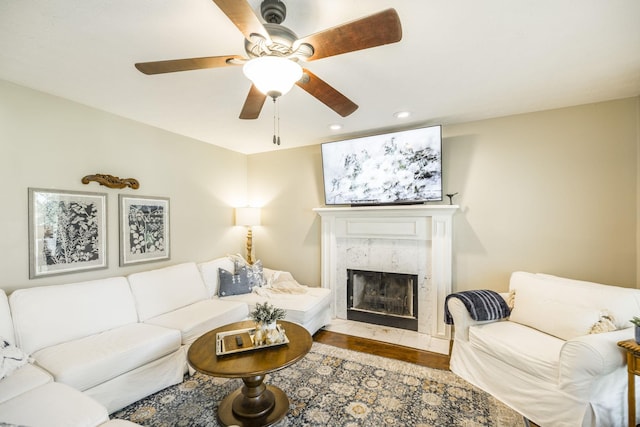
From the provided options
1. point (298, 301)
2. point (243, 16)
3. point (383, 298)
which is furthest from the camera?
point (383, 298)

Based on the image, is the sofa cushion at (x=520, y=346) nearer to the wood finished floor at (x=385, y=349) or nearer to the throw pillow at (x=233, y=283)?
the wood finished floor at (x=385, y=349)

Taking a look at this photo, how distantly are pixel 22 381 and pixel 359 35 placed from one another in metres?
2.60

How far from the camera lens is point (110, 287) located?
2523 mm

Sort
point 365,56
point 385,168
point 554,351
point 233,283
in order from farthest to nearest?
1. point 233,283
2. point 385,168
3. point 554,351
4. point 365,56

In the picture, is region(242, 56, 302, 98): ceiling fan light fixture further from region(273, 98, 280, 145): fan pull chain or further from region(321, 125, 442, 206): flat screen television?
region(321, 125, 442, 206): flat screen television

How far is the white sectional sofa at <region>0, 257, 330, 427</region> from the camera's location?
1495 mm

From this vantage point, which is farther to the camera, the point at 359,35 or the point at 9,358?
the point at 9,358

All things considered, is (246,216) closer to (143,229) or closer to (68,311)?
(143,229)

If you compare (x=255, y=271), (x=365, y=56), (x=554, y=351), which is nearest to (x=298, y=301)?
(x=255, y=271)

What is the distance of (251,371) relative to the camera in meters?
1.68

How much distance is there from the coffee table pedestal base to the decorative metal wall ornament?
230 cm

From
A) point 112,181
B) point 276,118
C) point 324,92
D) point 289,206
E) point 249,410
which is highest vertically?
point 276,118

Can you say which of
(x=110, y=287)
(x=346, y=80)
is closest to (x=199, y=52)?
(x=346, y=80)

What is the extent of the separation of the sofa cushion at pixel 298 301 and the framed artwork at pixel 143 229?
100cm
